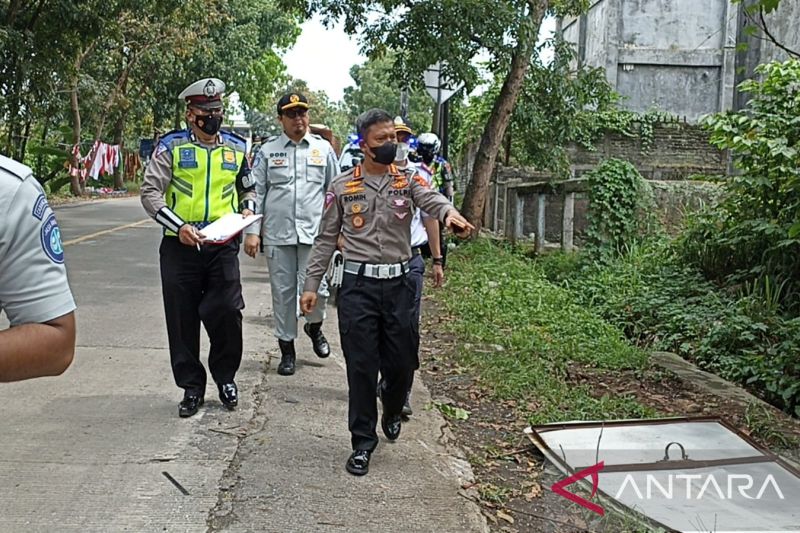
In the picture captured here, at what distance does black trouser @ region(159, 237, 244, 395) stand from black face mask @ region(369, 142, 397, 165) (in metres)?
1.10

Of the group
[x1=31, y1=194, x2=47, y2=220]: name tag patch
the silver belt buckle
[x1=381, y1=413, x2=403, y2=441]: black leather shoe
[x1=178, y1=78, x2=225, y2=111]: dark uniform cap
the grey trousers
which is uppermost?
[x1=178, y1=78, x2=225, y2=111]: dark uniform cap

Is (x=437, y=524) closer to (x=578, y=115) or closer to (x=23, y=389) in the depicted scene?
(x=23, y=389)

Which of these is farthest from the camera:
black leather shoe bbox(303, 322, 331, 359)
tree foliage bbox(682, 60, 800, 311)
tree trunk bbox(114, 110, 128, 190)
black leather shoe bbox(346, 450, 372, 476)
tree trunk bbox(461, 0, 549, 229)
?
tree trunk bbox(114, 110, 128, 190)

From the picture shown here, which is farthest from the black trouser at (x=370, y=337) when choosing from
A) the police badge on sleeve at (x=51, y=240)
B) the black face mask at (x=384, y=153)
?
the police badge on sleeve at (x=51, y=240)

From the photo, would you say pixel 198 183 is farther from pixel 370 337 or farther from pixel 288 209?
pixel 370 337

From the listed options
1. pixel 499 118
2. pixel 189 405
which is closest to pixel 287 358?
pixel 189 405

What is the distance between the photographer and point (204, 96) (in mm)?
5125

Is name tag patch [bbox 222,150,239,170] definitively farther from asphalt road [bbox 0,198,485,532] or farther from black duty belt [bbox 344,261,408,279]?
asphalt road [bbox 0,198,485,532]

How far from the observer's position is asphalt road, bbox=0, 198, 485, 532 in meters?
3.81

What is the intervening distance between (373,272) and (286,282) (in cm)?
195

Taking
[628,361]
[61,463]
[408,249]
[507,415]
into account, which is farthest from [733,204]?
[61,463]

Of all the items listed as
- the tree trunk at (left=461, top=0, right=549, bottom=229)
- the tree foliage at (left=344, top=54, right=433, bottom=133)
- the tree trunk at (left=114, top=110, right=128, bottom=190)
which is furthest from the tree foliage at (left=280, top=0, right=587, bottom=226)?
the tree foliage at (left=344, top=54, right=433, bottom=133)

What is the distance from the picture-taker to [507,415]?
5.75 m

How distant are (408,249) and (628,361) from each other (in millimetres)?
3203
